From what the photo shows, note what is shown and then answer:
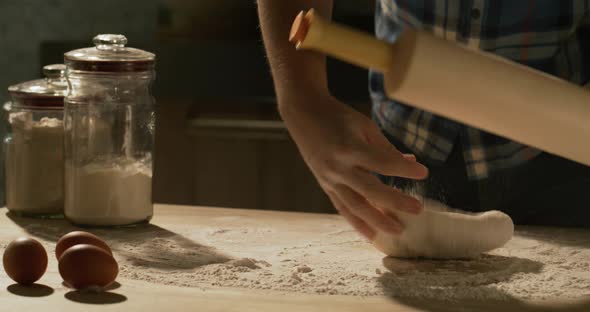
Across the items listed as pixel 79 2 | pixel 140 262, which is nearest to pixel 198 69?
pixel 79 2

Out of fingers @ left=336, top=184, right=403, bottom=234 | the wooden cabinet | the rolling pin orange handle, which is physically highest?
the rolling pin orange handle

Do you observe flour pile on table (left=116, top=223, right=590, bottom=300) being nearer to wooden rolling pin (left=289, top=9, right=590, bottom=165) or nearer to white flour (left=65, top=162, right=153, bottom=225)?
white flour (left=65, top=162, right=153, bottom=225)

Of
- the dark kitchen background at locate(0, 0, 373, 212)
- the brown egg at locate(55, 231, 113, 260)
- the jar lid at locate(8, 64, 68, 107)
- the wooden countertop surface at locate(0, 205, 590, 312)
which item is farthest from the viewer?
the dark kitchen background at locate(0, 0, 373, 212)

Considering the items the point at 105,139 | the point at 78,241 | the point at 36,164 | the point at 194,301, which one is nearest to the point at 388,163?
the point at 194,301

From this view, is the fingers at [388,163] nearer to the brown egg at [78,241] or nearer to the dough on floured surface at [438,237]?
the dough on floured surface at [438,237]

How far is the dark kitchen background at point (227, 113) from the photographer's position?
7.77 ft

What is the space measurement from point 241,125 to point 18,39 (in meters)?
0.79

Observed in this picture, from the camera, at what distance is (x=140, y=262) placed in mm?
1090

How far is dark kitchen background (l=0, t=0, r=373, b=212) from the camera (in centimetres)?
237

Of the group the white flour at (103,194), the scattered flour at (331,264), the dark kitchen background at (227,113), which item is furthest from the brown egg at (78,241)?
the dark kitchen background at (227,113)

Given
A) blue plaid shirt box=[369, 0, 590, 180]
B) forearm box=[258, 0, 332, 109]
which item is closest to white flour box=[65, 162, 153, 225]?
forearm box=[258, 0, 332, 109]

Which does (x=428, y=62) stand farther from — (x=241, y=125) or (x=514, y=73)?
(x=241, y=125)

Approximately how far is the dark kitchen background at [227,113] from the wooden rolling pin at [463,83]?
57.6 inches

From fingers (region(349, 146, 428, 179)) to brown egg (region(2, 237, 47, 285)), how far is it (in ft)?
1.11
